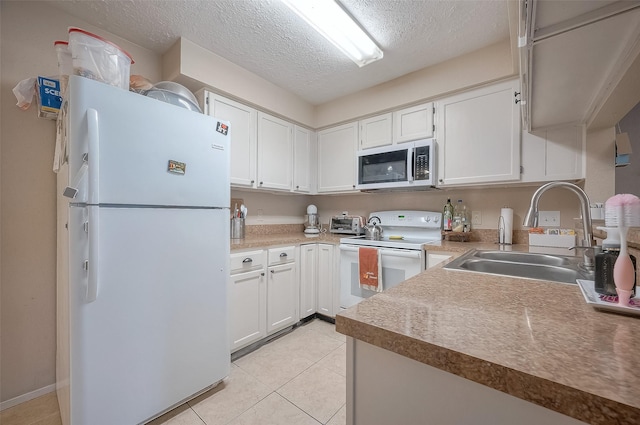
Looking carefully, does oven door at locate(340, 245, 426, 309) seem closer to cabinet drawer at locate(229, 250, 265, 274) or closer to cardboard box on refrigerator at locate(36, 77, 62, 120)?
cabinet drawer at locate(229, 250, 265, 274)

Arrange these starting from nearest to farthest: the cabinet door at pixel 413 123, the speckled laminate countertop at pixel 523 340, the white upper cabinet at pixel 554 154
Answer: the speckled laminate countertop at pixel 523 340 < the white upper cabinet at pixel 554 154 < the cabinet door at pixel 413 123

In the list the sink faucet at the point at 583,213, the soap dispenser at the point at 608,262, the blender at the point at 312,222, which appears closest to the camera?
the soap dispenser at the point at 608,262

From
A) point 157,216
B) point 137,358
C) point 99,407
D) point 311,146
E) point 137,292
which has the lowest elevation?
point 99,407

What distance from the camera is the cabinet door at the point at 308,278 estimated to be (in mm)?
2514

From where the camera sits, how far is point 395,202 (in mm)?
2777

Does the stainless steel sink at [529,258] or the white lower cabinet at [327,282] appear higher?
the stainless steel sink at [529,258]

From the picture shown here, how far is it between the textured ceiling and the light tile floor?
7.84ft

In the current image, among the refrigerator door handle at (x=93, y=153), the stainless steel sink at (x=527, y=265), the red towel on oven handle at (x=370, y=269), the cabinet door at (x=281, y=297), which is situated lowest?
the cabinet door at (x=281, y=297)

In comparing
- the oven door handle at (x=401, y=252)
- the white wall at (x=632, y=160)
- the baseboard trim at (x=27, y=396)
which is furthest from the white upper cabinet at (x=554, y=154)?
the baseboard trim at (x=27, y=396)

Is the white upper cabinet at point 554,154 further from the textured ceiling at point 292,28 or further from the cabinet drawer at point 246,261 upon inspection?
the cabinet drawer at point 246,261

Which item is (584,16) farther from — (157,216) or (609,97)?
(157,216)

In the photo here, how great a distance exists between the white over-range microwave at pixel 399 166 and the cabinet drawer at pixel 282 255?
3.06 ft

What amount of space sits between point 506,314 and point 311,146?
8.84 feet

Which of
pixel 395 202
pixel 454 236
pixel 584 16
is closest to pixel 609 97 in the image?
pixel 584 16
